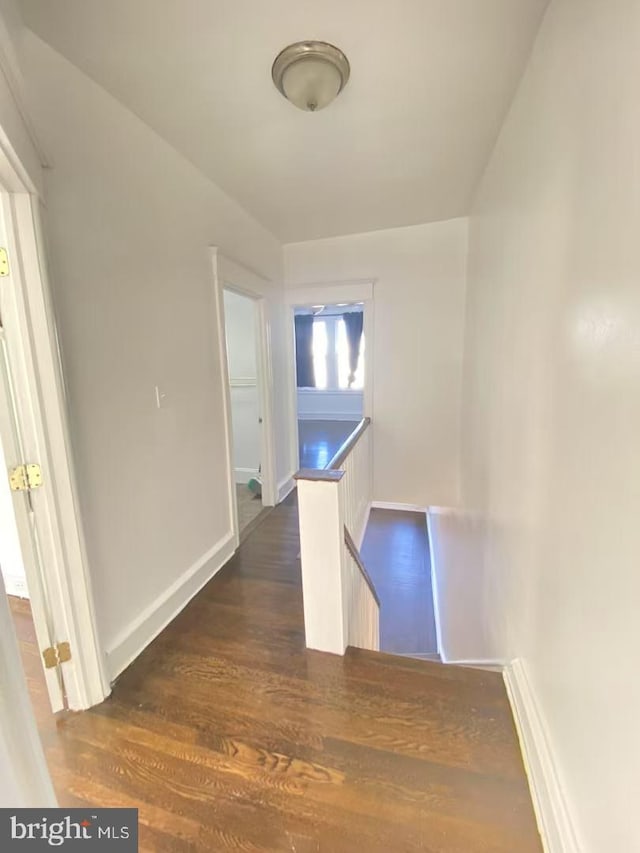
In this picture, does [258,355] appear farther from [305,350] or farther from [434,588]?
[305,350]

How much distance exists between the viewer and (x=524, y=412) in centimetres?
151

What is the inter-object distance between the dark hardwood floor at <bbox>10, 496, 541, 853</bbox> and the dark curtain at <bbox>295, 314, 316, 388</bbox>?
7252 millimetres

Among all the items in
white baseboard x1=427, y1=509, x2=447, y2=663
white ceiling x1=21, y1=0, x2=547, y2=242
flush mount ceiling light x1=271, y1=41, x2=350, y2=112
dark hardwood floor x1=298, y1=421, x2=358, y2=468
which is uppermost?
white ceiling x1=21, y1=0, x2=547, y2=242

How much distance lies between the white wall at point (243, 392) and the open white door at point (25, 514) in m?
2.95

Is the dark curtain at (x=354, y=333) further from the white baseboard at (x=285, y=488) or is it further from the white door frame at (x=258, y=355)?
the white baseboard at (x=285, y=488)

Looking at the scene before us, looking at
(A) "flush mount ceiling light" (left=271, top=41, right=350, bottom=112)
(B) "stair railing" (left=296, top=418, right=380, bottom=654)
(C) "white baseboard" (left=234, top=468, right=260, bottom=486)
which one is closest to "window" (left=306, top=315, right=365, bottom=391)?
(C) "white baseboard" (left=234, top=468, right=260, bottom=486)

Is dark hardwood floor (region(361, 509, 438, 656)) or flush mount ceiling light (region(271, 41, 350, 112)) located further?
dark hardwood floor (region(361, 509, 438, 656))

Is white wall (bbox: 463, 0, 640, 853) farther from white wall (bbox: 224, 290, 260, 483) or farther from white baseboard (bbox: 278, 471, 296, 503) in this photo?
white wall (bbox: 224, 290, 260, 483)

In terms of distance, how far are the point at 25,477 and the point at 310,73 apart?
1.96m

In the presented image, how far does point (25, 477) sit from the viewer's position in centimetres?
138

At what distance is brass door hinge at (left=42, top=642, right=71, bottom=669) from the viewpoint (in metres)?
1.50

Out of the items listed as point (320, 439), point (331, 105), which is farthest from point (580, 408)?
point (320, 439)

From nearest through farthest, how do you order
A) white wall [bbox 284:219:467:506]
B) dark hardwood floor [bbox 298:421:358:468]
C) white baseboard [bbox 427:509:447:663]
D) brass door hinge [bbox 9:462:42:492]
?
brass door hinge [bbox 9:462:42:492] < white baseboard [bbox 427:509:447:663] < white wall [bbox 284:219:467:506] < dark hardwood floor [bbox 298:421:358:468]

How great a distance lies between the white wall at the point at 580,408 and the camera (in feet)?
2.56
